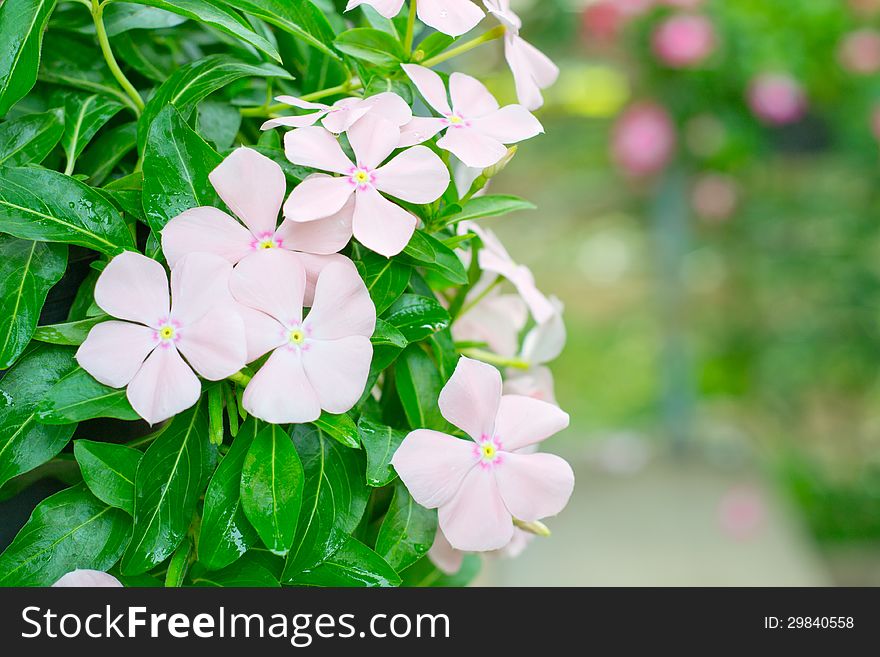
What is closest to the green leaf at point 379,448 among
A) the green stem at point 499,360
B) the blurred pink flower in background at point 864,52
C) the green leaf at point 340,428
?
the green leaf at point 340,428

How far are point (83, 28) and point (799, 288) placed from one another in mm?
2123

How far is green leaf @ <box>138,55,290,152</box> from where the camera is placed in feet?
1.23

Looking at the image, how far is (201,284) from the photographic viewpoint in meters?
0.32

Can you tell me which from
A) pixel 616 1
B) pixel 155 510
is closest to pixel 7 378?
pixel 155 510

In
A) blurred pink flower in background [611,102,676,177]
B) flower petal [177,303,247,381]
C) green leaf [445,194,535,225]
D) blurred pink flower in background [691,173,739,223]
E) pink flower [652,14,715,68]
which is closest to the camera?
flower petal [177,303,247,381]

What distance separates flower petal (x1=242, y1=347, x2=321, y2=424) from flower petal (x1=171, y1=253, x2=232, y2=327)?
29 mm

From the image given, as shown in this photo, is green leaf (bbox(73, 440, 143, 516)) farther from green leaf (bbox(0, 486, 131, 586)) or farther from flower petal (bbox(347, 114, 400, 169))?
flower petal (bbox(347, 114, 400, 169))

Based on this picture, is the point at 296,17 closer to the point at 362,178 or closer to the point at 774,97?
the point at 362,178

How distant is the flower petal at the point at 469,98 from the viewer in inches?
15.4

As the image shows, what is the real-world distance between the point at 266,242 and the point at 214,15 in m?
0.10

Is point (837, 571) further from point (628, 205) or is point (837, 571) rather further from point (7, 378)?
point (7, 378)

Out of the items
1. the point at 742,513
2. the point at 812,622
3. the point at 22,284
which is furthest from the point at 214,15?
the point at 742,513

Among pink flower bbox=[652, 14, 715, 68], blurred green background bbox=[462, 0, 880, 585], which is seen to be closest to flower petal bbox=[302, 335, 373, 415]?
blurred green background bbox=[462, 0, 880, 585]

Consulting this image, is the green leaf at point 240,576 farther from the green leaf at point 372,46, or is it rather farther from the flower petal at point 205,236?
the green leaf at point 372,46
